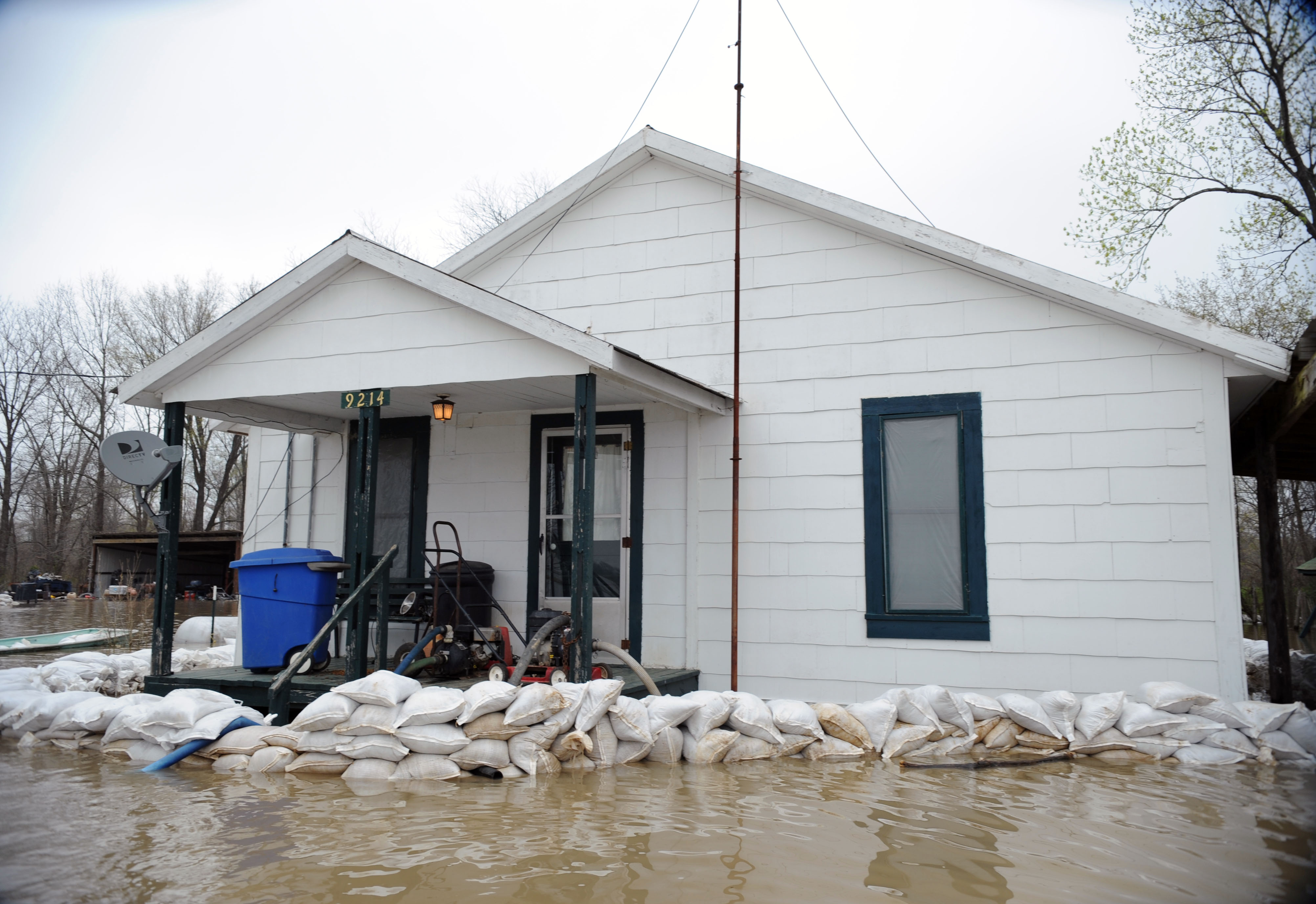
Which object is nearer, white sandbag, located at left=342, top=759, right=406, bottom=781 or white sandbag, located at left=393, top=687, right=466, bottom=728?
white sandbag, located at left=342, top=759, right=406, bottom=781

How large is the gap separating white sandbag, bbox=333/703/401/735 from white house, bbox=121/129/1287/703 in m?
2.46

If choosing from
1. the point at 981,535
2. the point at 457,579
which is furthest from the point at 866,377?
the point at 457,579

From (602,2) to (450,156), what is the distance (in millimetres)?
25351

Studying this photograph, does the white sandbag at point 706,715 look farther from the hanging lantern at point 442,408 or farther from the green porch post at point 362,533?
the hanging lantern at point 442,408

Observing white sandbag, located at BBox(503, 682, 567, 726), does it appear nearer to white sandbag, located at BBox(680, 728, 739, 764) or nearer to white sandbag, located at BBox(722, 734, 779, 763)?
white sandbag, located at BBox(680, 728, 739, 764)

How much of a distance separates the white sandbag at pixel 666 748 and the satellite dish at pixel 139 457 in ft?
13.9

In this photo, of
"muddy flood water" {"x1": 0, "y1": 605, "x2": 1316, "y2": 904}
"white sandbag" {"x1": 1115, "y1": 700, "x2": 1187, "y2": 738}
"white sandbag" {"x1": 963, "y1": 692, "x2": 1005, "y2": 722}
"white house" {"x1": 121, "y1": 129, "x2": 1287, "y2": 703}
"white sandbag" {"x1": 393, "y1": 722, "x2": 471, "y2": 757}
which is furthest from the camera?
"white house" {"x1": 121, "y1": 129, "x2": 1287, "y2": 703}

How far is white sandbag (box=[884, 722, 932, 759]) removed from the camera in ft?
19.4

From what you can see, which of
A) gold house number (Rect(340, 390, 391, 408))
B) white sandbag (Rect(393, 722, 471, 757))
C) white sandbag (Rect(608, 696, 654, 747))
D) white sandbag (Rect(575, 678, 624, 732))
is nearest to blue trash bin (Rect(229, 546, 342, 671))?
gold house number (Rect(340, 390, 391, 408))

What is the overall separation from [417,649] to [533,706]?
5.36 feet

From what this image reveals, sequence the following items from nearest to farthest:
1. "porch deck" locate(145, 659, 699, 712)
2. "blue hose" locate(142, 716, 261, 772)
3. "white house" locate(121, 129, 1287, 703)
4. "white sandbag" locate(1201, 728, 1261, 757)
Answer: "blue hose" locate(142, 716, 261, 772)
"white sandbag" locate(1201, 728, 1261, 757)
"white house" locate(121, 129, 1287, 703)
"porch deck" locate(145, 659, 699, 712)

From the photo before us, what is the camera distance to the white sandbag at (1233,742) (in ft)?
18.9

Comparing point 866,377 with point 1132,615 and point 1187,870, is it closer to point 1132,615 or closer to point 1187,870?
point 1132,615

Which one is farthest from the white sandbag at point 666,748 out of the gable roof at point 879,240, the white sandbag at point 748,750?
the gable roof at point 879,240
